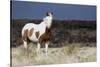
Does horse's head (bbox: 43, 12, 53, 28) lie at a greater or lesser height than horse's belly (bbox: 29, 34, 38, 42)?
greater

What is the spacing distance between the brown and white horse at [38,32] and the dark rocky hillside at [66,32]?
5cm

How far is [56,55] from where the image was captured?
247cm

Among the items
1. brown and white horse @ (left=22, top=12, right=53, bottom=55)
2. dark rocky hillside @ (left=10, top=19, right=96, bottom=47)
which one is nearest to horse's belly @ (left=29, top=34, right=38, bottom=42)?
brown and white horse @ (left=22, top=12, right=53, bottom=55)

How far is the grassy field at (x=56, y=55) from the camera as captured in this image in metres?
2.31

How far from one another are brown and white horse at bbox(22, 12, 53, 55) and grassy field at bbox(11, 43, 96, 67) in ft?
0.23

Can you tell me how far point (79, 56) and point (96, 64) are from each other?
0.26 metres

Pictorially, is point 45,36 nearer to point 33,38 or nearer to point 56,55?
point 33,38

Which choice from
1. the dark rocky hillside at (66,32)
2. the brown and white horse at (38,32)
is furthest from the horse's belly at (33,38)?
the dark rocky hillside at (66,32)

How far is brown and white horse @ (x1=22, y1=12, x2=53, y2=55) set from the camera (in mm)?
2361

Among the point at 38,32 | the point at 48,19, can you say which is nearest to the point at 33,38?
the point at 38,32

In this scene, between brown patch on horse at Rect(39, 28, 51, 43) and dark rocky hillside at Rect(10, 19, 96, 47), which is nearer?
dark rocky hillside at Rect(10, 19, 96, 47)

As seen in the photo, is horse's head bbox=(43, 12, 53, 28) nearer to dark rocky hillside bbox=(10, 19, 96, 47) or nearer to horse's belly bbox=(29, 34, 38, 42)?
dark rocky hillside bbox=(10, 19, 96, 47)
